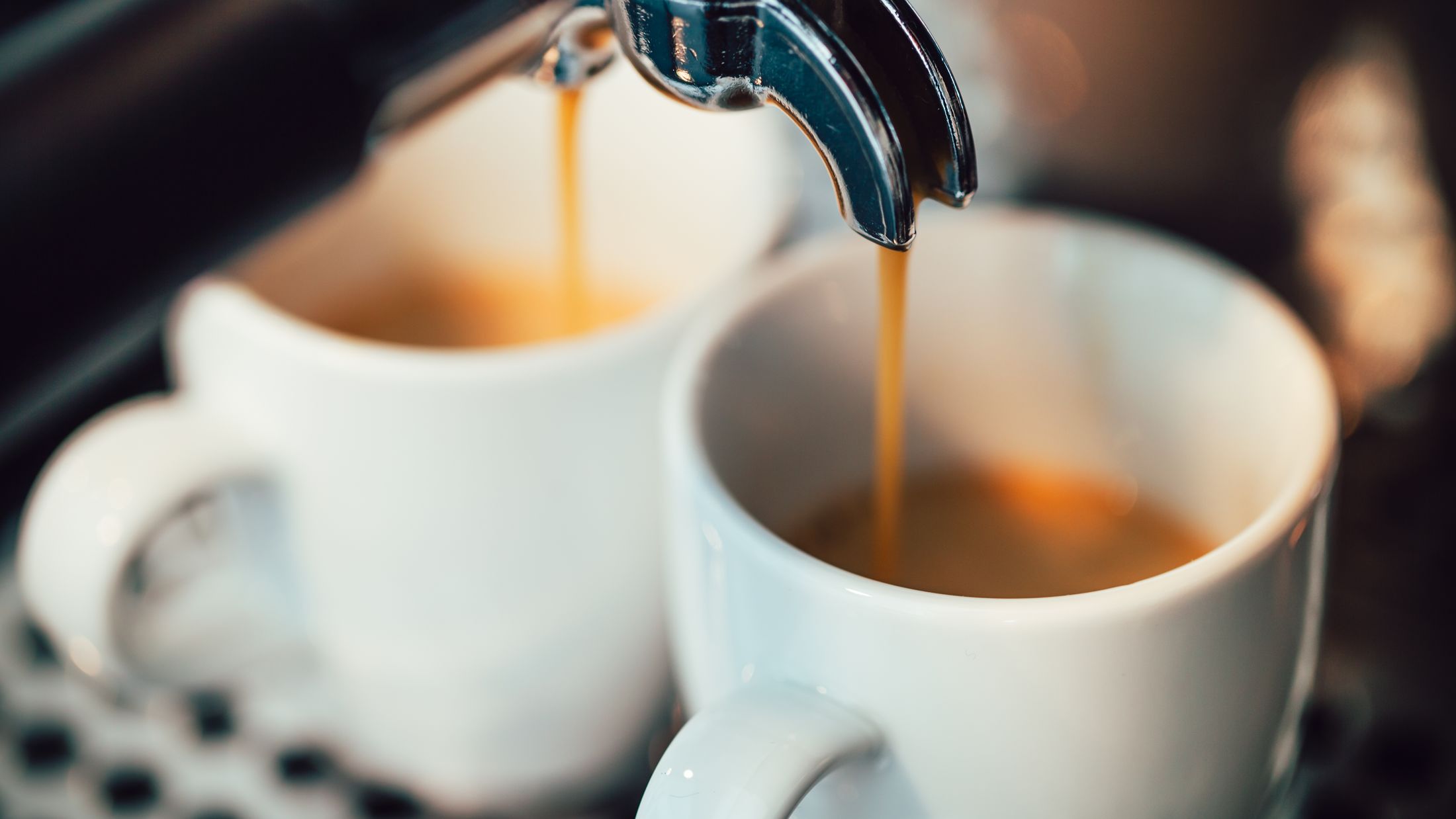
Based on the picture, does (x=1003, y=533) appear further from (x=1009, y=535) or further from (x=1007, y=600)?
(x=1007, y=600)

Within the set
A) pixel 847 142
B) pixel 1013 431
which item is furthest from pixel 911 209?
pixel 1013 431

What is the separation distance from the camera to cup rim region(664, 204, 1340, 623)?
0.24m

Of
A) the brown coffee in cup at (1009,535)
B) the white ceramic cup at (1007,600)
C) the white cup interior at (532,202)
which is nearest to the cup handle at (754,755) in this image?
the white ceramic cup at (1007,600)

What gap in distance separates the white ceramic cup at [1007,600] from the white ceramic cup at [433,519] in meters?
0.04

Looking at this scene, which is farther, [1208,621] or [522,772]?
[522,772]

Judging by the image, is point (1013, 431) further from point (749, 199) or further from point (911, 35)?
point (911, 35)

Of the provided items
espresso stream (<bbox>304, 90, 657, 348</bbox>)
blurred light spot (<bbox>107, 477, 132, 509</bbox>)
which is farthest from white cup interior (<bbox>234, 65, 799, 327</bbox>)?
blurred light spot (<bbox>107, 477, 132, 509</bbox>)

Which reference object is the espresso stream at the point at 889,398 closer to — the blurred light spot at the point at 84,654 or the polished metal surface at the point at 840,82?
the polished metal surface at the point at 840,82

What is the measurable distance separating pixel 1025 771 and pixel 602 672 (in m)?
0.15

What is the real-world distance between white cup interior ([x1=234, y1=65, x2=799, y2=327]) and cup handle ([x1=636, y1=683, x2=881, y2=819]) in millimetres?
205

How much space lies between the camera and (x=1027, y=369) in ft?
1.23

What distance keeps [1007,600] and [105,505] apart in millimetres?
218

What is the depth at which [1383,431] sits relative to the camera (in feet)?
1.19

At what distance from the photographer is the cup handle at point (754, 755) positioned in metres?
0.23
